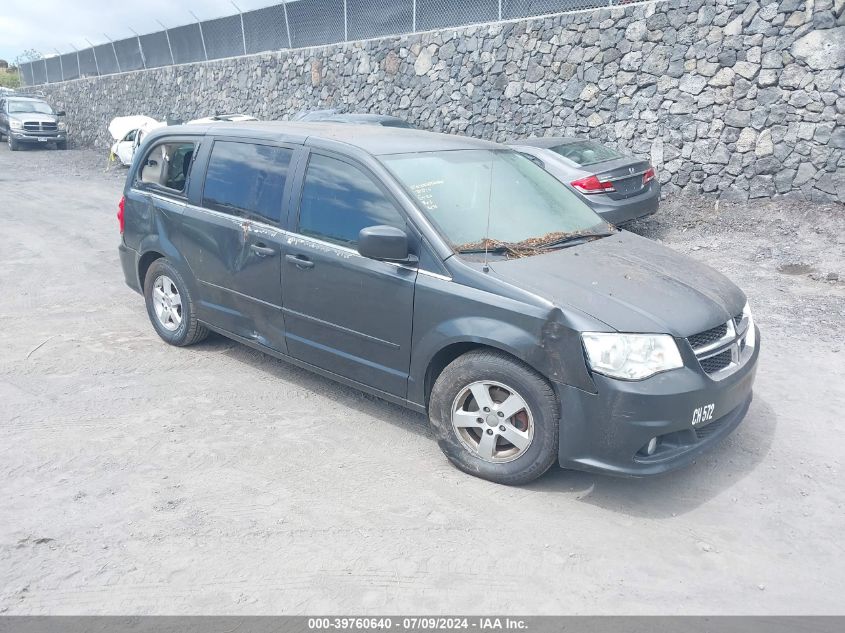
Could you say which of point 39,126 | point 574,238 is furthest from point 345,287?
point 39,126

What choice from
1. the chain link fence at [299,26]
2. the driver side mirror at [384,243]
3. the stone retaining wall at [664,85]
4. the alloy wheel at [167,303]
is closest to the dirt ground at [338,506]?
the alloy wheel at [167,303]

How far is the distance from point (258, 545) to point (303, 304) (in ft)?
5.76

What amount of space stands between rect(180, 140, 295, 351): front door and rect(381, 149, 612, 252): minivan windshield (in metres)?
0.96

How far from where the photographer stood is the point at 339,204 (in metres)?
4.60

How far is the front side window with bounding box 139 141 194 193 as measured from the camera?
573 cm

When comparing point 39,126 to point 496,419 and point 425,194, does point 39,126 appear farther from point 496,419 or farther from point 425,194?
point 496,419

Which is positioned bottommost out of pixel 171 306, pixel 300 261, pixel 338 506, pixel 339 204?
pixel 338 506

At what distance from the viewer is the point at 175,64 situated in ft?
82.4

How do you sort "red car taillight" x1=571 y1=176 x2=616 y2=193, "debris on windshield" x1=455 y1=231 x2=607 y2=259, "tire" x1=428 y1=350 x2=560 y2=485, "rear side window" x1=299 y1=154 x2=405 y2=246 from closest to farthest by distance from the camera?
"tire" x1=428 y1=350 x2=560 y2=485, "debris on windshield" x1=455 y1=231 x2=607 y2=259, "rear side window" x1=299 y1=154 x2=405 y2=246, "red car taillight" x1=571 y1=176 x2=616 y2=193

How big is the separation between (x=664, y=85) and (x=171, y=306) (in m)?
9.53

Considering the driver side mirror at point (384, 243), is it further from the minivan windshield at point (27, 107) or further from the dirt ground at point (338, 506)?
the minivan windshield at point (27, 107)

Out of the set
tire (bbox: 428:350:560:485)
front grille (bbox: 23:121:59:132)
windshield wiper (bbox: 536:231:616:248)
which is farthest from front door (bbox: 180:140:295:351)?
front grille (bbox: 23:121:59:132)

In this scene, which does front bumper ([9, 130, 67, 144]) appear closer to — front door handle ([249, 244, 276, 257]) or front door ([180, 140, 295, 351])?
front door ([180, 140, 295, 351])

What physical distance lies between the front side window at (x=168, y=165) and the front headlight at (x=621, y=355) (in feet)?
11.9
